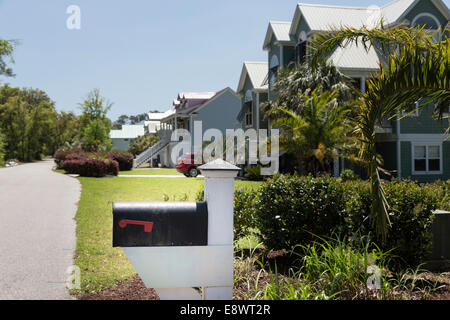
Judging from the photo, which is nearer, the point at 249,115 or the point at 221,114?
the point at 249,115

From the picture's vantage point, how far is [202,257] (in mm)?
3799

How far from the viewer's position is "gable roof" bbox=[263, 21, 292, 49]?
1002 inches

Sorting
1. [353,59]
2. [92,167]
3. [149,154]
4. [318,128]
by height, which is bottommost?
[92,167]

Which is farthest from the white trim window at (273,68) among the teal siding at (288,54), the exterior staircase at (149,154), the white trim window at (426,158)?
the exterior staircase at (149,154)

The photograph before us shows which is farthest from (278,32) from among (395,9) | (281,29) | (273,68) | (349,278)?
(349,278)

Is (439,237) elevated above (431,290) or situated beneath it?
elevated above

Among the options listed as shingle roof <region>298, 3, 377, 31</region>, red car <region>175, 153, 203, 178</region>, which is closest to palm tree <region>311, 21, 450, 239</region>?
shingle roof <region>298, 3, 377, 31</region>

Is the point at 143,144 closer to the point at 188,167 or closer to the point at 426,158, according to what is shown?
the point at 188,167

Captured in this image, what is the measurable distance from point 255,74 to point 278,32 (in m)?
4.66

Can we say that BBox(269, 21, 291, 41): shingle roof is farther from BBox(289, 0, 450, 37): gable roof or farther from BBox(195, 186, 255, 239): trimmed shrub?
BBox(195, 186, 255, 239): trimmed shrub

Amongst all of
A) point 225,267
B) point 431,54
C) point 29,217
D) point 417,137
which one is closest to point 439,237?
point 431,54

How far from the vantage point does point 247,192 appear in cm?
770

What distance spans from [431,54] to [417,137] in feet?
60.3
